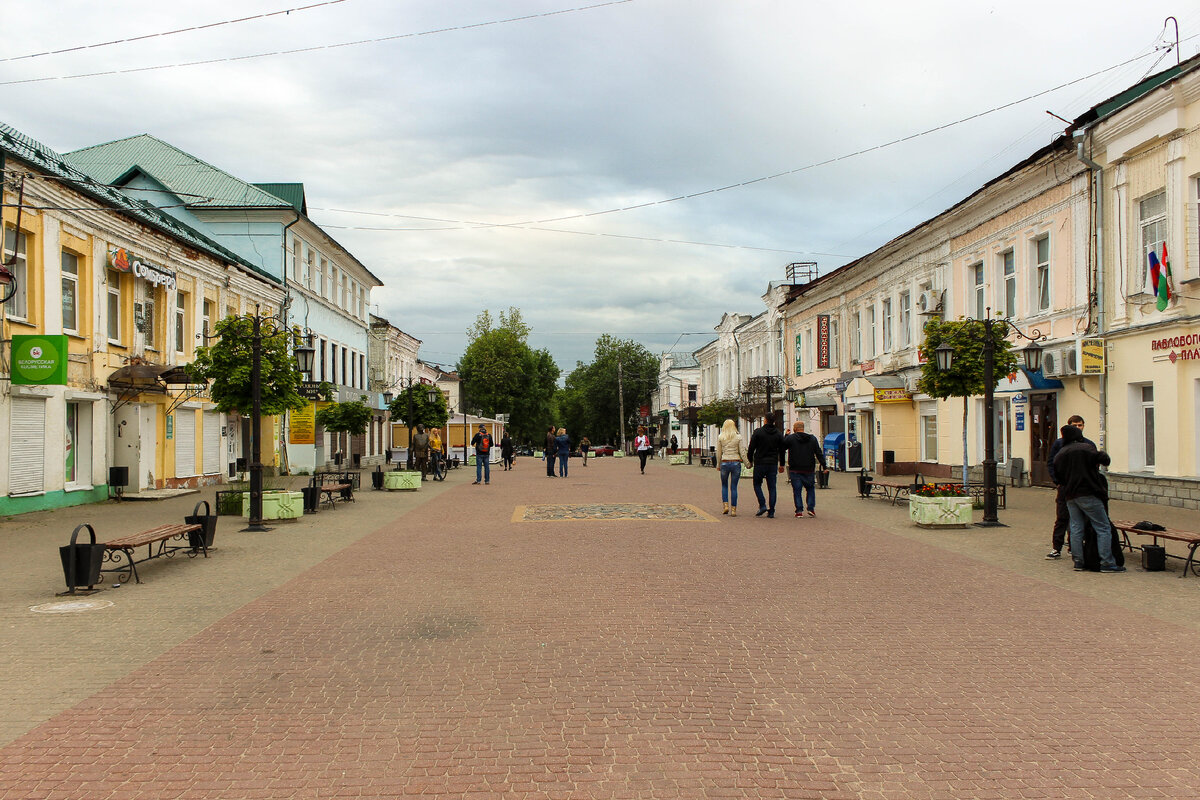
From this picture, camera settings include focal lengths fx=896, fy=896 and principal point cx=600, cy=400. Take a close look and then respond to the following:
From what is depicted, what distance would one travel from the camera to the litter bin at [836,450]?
116 ft

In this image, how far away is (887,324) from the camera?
32844 millimetres

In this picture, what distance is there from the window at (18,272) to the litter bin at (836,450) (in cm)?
2739

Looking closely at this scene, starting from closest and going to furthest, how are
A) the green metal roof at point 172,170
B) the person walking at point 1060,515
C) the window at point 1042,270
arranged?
the person walking at point 1060,515 → the window at point 1042,270 → the green metal roof at point 172,170

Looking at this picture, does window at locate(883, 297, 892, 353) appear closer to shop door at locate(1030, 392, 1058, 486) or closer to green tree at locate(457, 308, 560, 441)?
shop door at locate(1030, 392, 1058, 486)

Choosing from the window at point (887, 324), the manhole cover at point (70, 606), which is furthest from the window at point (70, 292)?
the window at point (887, 324)

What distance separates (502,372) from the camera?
Answer: 78.6 metres

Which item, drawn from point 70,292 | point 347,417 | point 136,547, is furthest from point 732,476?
point 347,417

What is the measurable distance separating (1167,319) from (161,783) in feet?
59.2

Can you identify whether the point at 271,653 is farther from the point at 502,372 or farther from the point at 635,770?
the point at 502,372

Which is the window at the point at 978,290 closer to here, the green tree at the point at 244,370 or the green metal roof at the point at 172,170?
the green tree at the point at 244,370

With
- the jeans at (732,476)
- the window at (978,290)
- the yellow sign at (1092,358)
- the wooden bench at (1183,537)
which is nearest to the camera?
the wooden bench at (1183,537)

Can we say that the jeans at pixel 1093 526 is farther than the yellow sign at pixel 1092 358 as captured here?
No

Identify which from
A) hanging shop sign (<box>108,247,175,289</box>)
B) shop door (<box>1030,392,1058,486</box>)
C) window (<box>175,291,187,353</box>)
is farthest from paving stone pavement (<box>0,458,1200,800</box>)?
window (<box>175,291,187,353</box>)

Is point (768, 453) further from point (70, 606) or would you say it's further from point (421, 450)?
point (421, 450)
